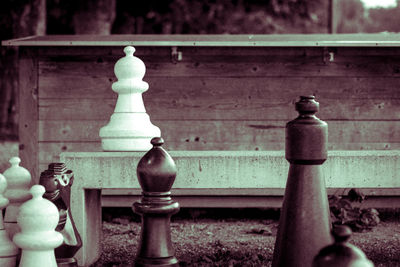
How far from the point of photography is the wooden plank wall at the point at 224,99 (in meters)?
4.71

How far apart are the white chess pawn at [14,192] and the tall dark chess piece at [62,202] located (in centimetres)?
11

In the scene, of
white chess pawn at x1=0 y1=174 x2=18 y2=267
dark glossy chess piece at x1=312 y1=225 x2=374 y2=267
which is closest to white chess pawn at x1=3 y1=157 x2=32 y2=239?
white chess pawn at x1=0 y1=174 x2=18 y2=267

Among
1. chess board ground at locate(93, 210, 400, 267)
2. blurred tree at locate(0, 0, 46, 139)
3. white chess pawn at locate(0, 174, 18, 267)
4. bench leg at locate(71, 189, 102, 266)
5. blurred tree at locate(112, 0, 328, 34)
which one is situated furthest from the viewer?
blurred tree at locate(112, 0, 328, 34)

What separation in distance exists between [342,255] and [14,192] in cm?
136

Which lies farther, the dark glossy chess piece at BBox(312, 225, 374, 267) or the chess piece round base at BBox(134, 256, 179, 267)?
the chess piece round base at BBox(134, 256, 179, 267)

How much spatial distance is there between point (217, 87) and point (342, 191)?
4.30 feet

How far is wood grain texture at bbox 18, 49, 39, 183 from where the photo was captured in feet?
15.4

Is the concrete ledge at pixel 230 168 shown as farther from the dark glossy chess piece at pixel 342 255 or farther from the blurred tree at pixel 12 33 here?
the blurred tree at pixel 12 33

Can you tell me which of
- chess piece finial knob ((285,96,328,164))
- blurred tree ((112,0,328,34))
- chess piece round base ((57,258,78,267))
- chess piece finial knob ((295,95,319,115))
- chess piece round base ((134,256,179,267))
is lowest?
chess piece round base ((57,258,78,267))

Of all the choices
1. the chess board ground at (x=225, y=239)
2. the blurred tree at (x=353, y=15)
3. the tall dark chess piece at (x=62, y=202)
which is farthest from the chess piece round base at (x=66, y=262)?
the blurred tree at (x=353, y=15)

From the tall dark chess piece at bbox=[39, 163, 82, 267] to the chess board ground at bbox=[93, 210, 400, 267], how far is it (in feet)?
2.25

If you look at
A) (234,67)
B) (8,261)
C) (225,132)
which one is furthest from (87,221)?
(234,67)

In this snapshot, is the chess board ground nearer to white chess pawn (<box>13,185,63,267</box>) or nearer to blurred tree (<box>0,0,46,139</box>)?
white chess pawn (<box>13,185,63,267</box>)

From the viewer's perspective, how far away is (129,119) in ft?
8.21
